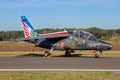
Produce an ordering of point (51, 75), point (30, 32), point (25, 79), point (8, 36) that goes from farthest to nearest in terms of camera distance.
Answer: point (8, 36) → point (30, 32) → point (51, 75) → point (25, 79)

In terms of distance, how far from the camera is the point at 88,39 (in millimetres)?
30406

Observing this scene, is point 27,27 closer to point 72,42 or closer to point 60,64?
point 72,42

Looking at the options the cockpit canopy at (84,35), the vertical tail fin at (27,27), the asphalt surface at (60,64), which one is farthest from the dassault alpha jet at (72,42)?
the asphalt surface at (60,64)

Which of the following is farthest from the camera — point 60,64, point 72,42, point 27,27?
point 27,27

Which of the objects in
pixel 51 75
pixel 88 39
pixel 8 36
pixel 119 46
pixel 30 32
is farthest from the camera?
pixel 8 36

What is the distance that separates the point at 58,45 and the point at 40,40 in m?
2.13

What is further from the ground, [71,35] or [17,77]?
[71,35]

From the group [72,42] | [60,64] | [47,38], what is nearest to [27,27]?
[47,38]

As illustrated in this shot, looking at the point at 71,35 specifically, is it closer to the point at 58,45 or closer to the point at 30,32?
the point at 58,45

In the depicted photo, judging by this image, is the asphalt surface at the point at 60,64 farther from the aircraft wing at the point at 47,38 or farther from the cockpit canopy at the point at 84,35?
the aircraft wing at the point at 47,38

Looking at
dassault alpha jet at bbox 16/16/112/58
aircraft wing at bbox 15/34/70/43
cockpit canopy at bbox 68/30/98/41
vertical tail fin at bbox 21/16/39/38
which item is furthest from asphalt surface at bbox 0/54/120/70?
vertical tail fin at bbox 21/16/39/38

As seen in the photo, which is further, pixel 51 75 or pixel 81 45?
pixel 81 45

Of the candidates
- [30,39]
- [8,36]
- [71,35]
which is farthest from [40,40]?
[8,36]

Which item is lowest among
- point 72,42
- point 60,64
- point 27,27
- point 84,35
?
point 60,64
